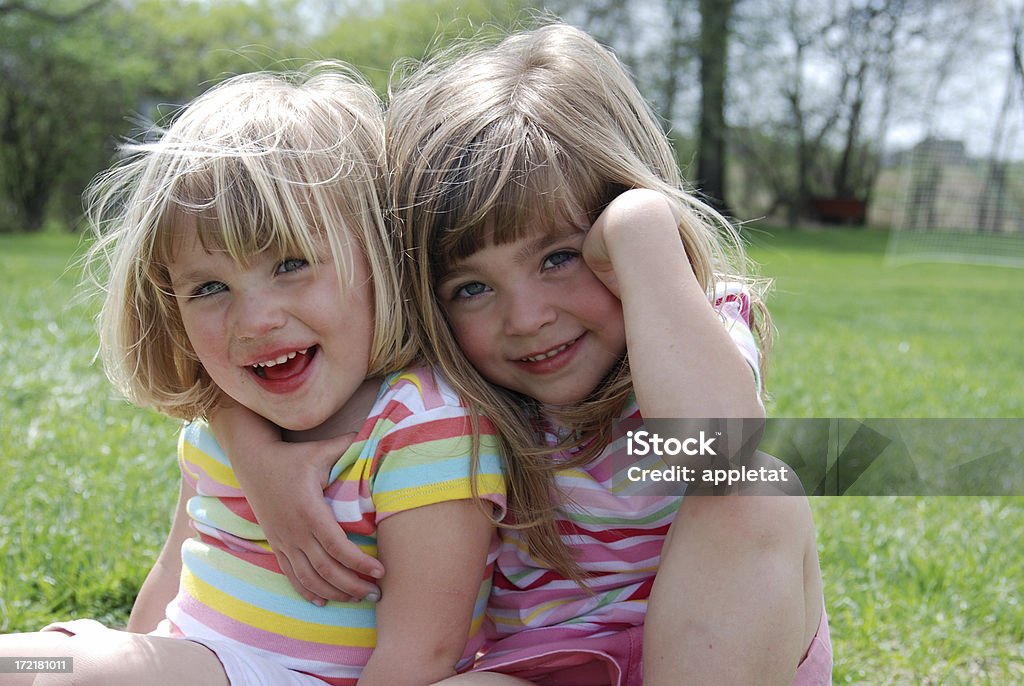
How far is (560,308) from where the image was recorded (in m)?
1.53

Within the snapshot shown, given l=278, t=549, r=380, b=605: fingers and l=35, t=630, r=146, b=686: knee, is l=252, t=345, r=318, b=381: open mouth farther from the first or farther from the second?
l=35, t=630, r=146, b=686: knee

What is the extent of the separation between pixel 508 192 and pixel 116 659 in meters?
0.85

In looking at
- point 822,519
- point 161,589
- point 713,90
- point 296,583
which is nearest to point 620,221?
point 296,583

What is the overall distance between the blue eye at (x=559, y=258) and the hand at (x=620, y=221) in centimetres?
4

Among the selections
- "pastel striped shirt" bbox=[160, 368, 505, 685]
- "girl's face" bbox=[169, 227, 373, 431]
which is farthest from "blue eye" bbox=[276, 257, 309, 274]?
"pastel striped shirt" bbox=[160, 368, 505, 685]

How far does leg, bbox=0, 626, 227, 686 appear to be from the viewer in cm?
132

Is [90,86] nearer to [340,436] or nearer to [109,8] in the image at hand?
[109,8]

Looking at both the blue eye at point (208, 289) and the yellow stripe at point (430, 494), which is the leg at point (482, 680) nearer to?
the yellow stripe at point (430, 494)

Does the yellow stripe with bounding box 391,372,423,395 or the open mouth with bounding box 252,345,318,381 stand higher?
the open mouth with bounding box 252,345,318,381

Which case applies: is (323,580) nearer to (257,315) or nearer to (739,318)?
(257,315)

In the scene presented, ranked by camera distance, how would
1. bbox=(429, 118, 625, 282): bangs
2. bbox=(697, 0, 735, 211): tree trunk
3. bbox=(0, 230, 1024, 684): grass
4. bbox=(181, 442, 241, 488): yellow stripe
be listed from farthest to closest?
1. bbox=(697, 0, 735, 211): tree trunk
2. bbox=(0, 230, 1024, 684): grass
3. bbox=(181, 442, 241, 488): yellow stripe
4. bbox=(429, 118, 625, 282): bangs

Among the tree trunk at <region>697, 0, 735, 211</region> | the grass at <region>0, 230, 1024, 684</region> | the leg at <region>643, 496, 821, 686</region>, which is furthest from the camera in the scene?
the tree trunk at <region>697, 0, 735, 211</region>

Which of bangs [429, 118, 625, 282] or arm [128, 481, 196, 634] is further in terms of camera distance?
arm [128, 481, 196, 634]

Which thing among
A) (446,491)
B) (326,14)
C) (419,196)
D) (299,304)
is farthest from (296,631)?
(326,14)
